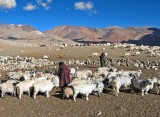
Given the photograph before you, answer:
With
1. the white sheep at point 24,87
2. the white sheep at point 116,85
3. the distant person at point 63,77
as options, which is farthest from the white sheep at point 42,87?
the white sheep at point 116,85

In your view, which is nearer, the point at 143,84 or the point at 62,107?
the point at 62,107

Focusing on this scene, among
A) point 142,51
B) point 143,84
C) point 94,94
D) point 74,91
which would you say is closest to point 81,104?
point 74,91

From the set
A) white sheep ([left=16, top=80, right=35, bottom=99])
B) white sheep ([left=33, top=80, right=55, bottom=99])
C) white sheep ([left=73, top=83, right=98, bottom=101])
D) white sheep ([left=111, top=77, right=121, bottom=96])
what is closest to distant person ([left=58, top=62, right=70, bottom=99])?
white sheep ([left=33, top=80, right=55, bottom=99])

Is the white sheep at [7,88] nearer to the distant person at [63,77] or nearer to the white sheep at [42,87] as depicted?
the white sheep at [42,87]

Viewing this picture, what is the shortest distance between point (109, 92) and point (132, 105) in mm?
2905

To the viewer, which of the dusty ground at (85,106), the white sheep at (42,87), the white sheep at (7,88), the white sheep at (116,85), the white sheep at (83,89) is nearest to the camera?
the dusty ground at (85,106)

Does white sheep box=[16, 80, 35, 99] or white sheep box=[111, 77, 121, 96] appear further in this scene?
white sheep box=[111, 77, 121, 96]

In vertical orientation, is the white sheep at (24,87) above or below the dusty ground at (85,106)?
above

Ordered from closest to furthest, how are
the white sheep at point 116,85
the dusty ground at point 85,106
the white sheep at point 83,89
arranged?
the dusty ground at point 85,106, the white sheep at point 83,89, the white sheep at point 116,85

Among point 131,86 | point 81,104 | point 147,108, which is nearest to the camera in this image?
point 147,108

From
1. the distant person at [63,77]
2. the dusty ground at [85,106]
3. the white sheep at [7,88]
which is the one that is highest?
the distant person at [63,77]

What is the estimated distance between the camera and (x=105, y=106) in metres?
14.4

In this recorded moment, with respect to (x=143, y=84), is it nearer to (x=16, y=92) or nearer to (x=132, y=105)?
(x=132, y=105)

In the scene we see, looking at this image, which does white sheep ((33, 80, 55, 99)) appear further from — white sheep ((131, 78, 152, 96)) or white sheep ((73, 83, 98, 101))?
white sheep ((131, 78, 152, 96))
